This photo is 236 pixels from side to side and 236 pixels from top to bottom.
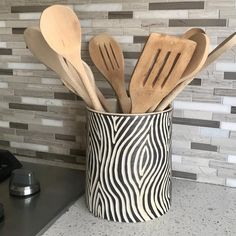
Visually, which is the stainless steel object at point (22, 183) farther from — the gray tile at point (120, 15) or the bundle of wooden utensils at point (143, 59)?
the gray tile at point (120, 15)

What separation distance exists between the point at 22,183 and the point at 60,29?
1.00 ft

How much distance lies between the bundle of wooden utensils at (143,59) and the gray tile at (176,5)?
0.33 ft

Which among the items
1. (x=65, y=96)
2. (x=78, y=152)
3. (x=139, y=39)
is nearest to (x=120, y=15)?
(x=139, y=39)

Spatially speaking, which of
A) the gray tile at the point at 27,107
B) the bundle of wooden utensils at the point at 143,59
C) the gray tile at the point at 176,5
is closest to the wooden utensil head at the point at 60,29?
the bundle of wooden utensils at the point at 143,59

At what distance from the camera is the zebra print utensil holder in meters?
0.57

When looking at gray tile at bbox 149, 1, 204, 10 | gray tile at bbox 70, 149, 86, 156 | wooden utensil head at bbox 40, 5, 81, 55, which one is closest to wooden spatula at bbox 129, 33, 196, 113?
wooden utensil head at bbox 40, 5, 81, 55

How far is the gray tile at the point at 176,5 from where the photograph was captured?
687 mm

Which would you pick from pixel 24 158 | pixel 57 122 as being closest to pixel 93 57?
pixel 57 122

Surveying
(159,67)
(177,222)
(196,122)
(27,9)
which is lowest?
(177,222)

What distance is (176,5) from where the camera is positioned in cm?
70

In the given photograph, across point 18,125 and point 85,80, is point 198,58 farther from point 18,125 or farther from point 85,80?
point 18,125

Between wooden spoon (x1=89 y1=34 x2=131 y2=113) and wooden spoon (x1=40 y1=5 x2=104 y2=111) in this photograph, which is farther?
wooden spoon (x1=89 y1=34 x2=131 y2=113)

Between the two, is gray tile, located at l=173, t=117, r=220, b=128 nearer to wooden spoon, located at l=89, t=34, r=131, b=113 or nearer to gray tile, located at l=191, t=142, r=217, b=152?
gray tile, located at l=191, t=142, r=217, b=152

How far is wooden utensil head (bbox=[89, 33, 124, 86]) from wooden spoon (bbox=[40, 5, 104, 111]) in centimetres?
10
